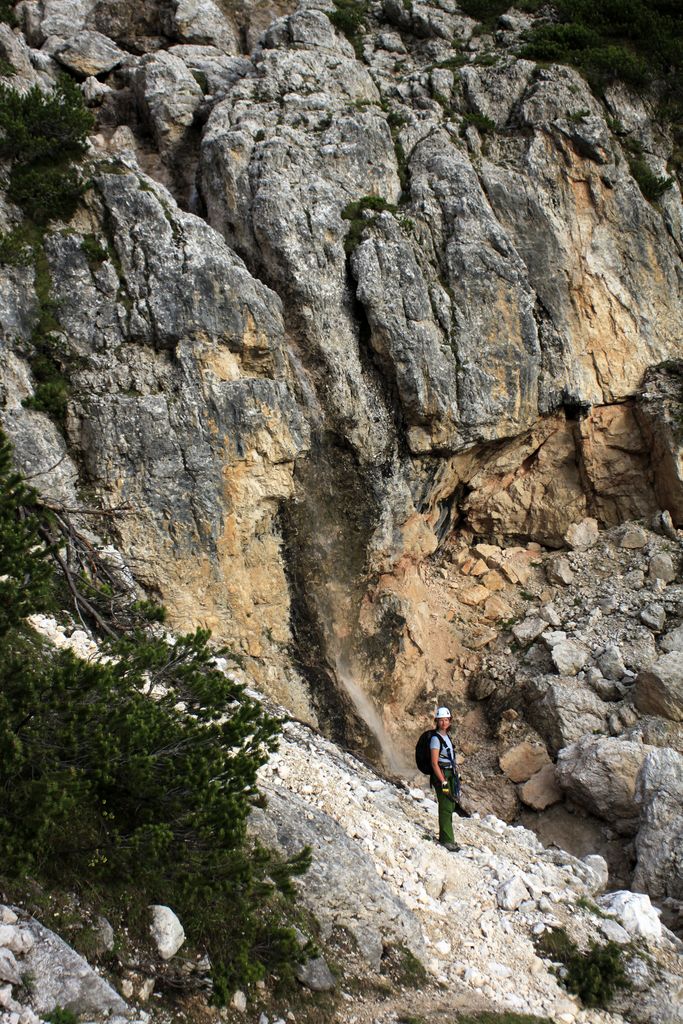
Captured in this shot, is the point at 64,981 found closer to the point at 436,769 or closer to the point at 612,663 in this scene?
the point at 436,769

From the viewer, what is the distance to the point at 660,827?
13.1 meters

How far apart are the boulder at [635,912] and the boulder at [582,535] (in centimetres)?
1225

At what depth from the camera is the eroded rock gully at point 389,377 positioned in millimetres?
15836

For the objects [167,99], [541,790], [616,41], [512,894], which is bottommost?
[541,790]

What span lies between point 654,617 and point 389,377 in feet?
30.5

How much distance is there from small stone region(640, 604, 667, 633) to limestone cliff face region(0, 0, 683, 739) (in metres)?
4.19

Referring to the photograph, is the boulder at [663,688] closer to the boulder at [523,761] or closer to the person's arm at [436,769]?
the boulder at [523,761]

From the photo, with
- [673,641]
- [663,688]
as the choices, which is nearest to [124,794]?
[663,688]

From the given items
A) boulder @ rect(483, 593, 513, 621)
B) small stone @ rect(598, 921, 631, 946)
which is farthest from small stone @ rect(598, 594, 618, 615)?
small stone @ rect(598, 921, 631, 946)

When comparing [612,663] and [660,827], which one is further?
[612,663]

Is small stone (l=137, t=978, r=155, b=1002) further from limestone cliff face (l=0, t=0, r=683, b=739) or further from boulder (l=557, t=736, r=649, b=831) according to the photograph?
boulder (l=557, t=736, r=649, b=831)

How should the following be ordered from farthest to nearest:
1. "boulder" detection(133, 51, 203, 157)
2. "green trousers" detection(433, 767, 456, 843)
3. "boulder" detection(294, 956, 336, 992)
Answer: "boulder" detection(133, 51, 203, 157)
"green trousers" detection(433, 767, 456, 843)
"boulder" detection(294, 956, 336, 992)

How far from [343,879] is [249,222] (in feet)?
50.8

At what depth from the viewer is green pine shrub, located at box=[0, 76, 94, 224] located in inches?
629
